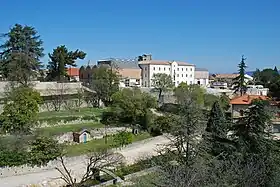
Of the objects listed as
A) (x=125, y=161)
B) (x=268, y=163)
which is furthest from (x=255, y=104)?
(x=125, y=161)

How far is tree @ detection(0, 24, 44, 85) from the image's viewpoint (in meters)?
38.0

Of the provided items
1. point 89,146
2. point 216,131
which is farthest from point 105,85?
point 216,131

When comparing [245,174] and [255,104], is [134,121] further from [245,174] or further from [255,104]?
[245,174]

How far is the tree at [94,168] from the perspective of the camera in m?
20.1

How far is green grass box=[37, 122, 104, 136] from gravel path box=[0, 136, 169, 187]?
4.94 meters

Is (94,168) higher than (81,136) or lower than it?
lower

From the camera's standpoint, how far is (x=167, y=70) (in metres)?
65.7

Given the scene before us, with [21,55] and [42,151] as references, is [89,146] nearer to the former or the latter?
[42,151]

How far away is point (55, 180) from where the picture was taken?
2086cm

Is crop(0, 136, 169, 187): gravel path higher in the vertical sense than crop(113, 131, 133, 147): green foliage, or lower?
lower

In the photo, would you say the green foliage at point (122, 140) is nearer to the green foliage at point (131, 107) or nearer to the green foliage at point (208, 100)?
the green foliage at point (131, 107)

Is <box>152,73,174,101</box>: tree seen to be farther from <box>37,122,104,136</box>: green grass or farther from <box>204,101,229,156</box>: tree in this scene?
<box>204,101,229,156</box>: tree

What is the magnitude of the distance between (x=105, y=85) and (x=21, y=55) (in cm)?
1008

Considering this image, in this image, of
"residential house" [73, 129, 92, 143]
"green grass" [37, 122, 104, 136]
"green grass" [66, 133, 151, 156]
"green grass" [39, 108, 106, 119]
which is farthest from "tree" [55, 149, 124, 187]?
"green grass" [39, 108, 106, 119]
